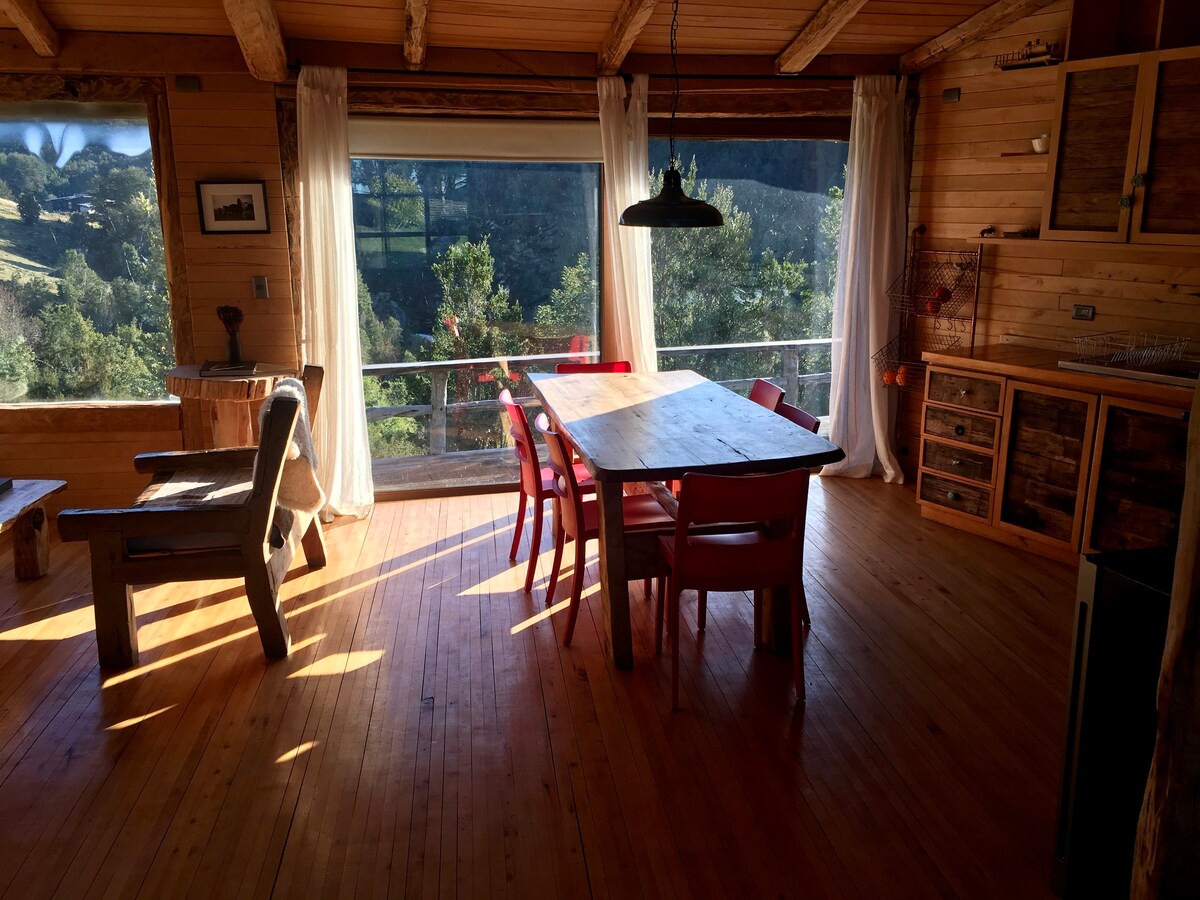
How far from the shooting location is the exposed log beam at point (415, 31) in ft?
14.0

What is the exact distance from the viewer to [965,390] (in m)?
4.68

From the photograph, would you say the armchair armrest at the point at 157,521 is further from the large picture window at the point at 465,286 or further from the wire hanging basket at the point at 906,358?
the wire hanging basket at the point at 906,358

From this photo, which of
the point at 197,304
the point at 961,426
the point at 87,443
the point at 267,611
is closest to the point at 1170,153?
the point at 961,426

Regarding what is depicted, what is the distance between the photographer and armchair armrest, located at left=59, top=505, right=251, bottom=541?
10.9 feet

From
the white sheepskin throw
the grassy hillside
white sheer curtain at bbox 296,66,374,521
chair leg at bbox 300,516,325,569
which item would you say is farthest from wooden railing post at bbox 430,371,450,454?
the grassy hillside

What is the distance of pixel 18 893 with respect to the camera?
231 centimetres

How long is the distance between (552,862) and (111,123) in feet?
14.3

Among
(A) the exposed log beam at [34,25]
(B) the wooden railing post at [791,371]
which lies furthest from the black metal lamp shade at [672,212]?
(A) the exposed log beam at [34,25]

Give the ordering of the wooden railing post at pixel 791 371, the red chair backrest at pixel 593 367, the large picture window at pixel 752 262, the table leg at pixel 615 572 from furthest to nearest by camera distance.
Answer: the wooden railing post at pixel 791 371 < the large picture window at pixel 752 262 < the red chair backrest at pixel 593 367 < the table leg at pixel 615 572

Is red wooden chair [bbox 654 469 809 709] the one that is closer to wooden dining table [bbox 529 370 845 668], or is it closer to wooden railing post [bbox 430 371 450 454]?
wooden dining table [bbox 529 370 845 668]

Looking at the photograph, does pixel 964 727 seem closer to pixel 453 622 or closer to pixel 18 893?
pixel 453 622

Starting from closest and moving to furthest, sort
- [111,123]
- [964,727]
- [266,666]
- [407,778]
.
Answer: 1. [407,778]
2. [964,727]
3. [266,666]
4. [111,123]

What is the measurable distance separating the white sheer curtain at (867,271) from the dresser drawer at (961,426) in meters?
0.89

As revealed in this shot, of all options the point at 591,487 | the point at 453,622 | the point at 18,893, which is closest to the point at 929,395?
the point at 591,487
